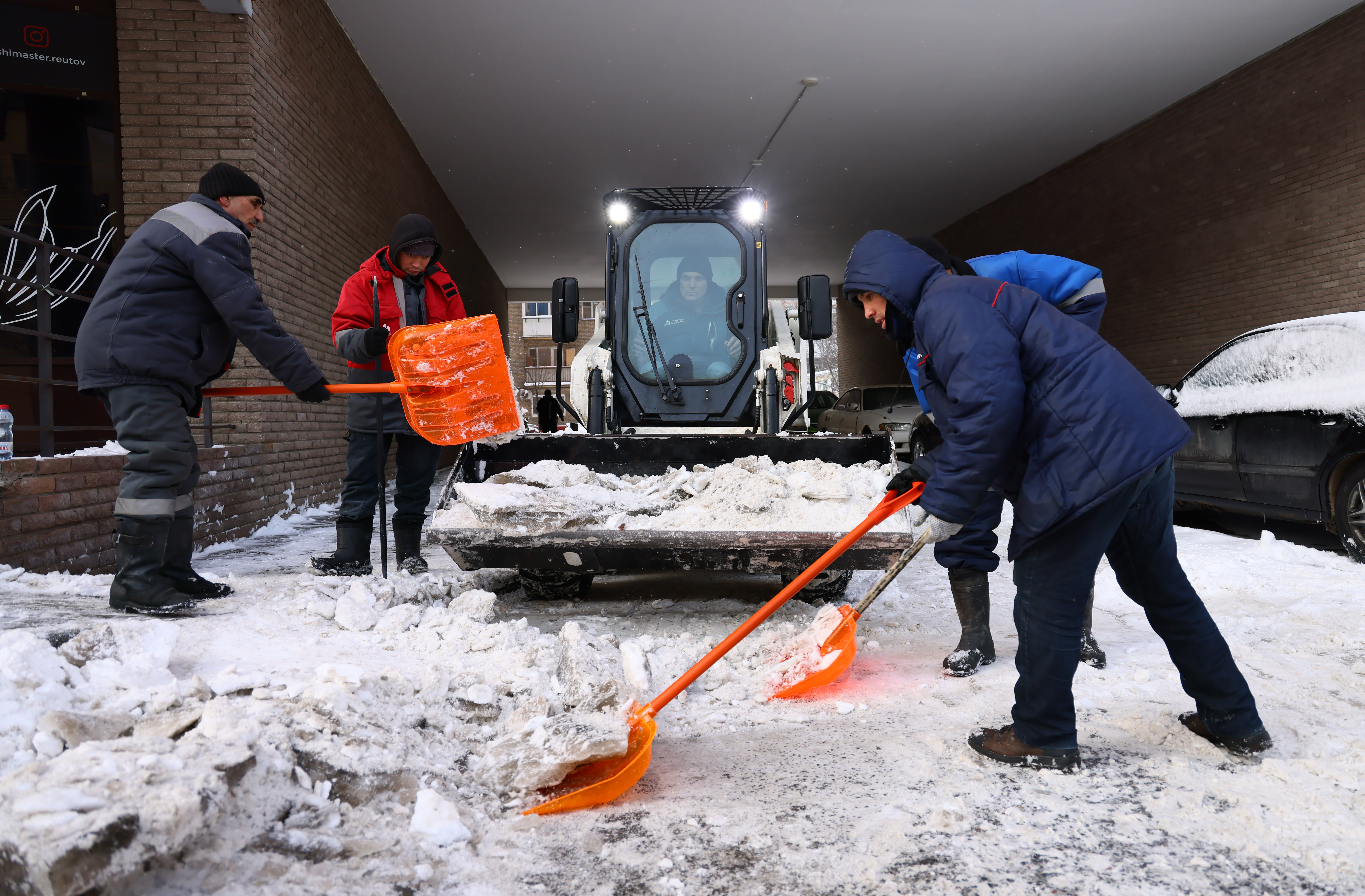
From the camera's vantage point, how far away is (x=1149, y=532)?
2.35 m

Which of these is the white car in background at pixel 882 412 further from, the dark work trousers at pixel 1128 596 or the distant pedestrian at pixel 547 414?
the dark work trousers at pixel 1128 596

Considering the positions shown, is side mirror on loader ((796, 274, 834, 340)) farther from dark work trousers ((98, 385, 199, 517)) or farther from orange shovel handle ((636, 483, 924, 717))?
dark work trousers ((98, 385, 199, 517))

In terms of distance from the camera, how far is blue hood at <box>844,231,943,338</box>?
2.48 metres

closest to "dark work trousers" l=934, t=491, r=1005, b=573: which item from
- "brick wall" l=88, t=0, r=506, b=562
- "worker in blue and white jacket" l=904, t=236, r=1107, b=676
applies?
"worker in blue and white jacket" l=904, t=236, r=1107, b=676

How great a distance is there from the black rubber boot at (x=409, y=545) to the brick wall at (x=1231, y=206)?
10.6 metres

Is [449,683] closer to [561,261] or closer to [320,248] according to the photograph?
[320,248]

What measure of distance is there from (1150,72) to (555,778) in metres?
12.6

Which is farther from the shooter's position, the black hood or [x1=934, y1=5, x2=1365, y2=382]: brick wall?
[x1=934, y1=5, x2=1365, y2=382]: brick wall

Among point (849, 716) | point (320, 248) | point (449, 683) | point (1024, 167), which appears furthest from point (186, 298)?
point (1024, 167)

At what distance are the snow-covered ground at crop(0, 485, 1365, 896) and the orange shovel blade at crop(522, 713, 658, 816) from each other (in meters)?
0.06

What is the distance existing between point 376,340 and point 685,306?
3.04m

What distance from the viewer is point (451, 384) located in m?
4.08

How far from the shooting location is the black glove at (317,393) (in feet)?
12.4

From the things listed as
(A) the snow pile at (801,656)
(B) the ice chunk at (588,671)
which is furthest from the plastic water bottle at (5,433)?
(A) the snow pile at (801,656)
